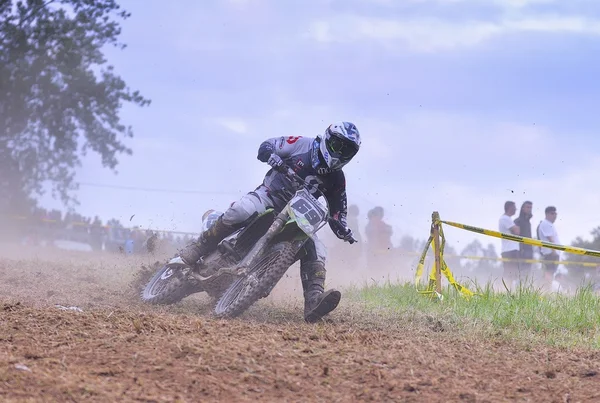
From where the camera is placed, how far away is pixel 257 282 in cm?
760

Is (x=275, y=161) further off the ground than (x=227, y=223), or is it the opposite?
(x=275, y=161)

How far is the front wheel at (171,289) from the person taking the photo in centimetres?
854

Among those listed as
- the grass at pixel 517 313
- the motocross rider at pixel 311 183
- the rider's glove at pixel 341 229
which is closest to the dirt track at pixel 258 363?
the grass at pixel 517 313

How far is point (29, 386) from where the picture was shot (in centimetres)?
421

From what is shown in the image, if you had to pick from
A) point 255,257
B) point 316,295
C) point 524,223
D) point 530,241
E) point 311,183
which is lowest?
point 316,295

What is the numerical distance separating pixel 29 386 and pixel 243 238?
411 centimetres

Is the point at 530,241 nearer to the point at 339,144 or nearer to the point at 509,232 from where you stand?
the point at 339,144

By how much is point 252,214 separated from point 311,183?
66 cm

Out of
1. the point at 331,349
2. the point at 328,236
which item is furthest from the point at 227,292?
the point at 328,236

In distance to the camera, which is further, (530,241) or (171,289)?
(530,241)

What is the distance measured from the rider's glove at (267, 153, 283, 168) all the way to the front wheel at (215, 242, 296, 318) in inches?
30.8

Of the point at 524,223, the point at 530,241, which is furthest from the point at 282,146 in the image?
the point at 524,223

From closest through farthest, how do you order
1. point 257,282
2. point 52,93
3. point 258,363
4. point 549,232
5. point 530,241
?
point 258,363, point 257,282, point 530,241, point 549,232, point 52,93

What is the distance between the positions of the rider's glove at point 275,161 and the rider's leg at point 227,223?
43 cm
